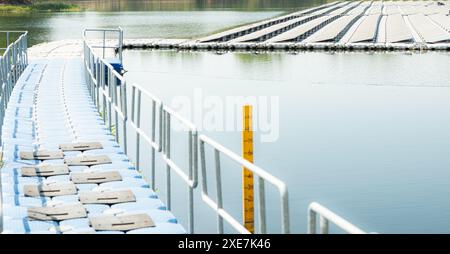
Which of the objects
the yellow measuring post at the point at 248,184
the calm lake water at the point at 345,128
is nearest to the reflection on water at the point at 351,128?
the calm lake water at the point at 345,128

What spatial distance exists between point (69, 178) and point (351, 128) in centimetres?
880

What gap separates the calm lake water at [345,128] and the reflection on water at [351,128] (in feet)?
0.07

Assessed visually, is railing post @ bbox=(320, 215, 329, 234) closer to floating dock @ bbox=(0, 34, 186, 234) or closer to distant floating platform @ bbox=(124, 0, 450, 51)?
floating dock @ bbox=(0, 34, 186, 234)

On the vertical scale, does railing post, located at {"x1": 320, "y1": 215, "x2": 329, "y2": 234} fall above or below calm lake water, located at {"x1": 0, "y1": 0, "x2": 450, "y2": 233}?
above

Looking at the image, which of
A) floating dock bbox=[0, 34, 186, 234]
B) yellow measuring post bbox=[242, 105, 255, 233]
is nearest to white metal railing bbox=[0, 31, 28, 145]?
floating dock bbox=[0, 34, 186, 234]

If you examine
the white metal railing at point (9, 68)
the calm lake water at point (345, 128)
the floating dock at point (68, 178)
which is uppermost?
the white metal railing at point (9, 68)

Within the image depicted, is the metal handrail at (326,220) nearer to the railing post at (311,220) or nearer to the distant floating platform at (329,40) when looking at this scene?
the railing post at (311,220)

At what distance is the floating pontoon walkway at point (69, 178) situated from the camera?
8992mm

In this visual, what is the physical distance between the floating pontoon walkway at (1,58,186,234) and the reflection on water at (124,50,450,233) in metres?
2.29

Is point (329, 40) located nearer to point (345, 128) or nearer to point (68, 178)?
point (345, 128)

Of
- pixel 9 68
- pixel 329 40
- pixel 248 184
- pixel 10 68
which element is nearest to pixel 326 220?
pixel 248 184

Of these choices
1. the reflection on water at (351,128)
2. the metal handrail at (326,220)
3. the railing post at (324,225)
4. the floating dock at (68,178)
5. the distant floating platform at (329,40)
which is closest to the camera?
the metal handrail at (326,220)

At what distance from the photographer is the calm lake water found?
520 inches
